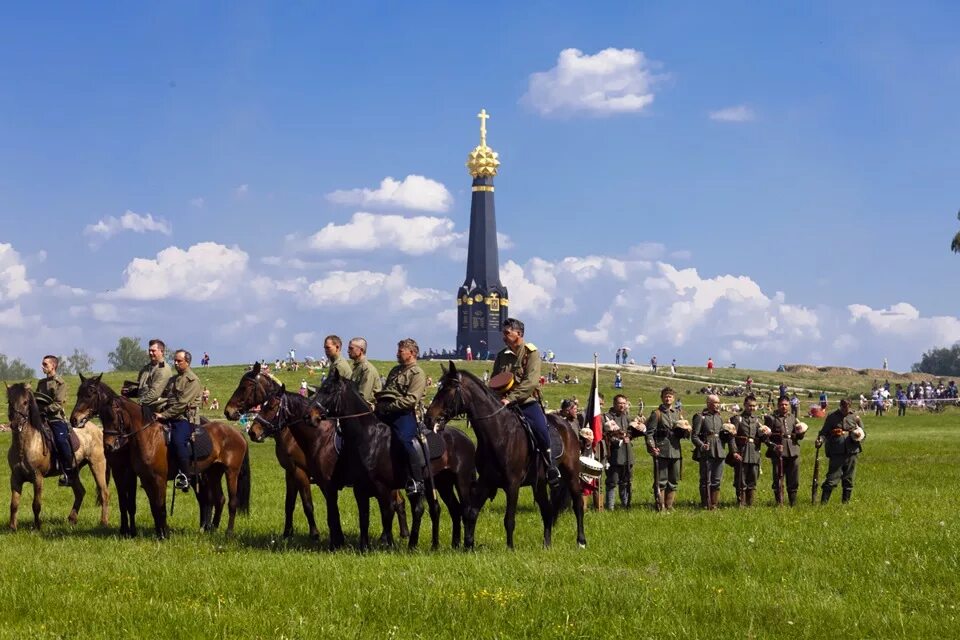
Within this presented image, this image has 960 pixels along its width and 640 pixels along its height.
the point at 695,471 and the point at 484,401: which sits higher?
the point at 484,401

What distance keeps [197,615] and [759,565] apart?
672 cm

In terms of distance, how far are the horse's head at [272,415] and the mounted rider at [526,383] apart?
3.02 metres

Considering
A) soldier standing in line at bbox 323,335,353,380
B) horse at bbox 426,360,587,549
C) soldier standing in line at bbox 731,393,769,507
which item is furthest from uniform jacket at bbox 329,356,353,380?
soldier standing in line at bbox 731,393,769,507

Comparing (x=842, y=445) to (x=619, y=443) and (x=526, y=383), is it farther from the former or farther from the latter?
(x=526, y=383)

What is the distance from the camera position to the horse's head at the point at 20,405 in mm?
18547

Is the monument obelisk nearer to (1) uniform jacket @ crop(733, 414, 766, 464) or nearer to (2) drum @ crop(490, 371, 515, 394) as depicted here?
(1) uniform jacket @ crop(733, 414, 766, 464)

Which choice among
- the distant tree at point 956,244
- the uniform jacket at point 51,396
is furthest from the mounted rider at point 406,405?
the distant tree at point 956,244

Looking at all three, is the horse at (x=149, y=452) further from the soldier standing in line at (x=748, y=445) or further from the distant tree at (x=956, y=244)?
the distant tree at (x=956, y=244)

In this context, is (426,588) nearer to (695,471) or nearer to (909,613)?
(909,613)

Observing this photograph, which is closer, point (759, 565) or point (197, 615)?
point (197, 615)

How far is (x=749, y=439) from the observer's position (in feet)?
72.6

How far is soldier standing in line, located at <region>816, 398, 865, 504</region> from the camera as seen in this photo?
21.8 m

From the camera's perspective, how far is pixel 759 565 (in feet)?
43.9

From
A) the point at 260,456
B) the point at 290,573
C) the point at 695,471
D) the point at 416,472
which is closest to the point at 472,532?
the point at 416,472
